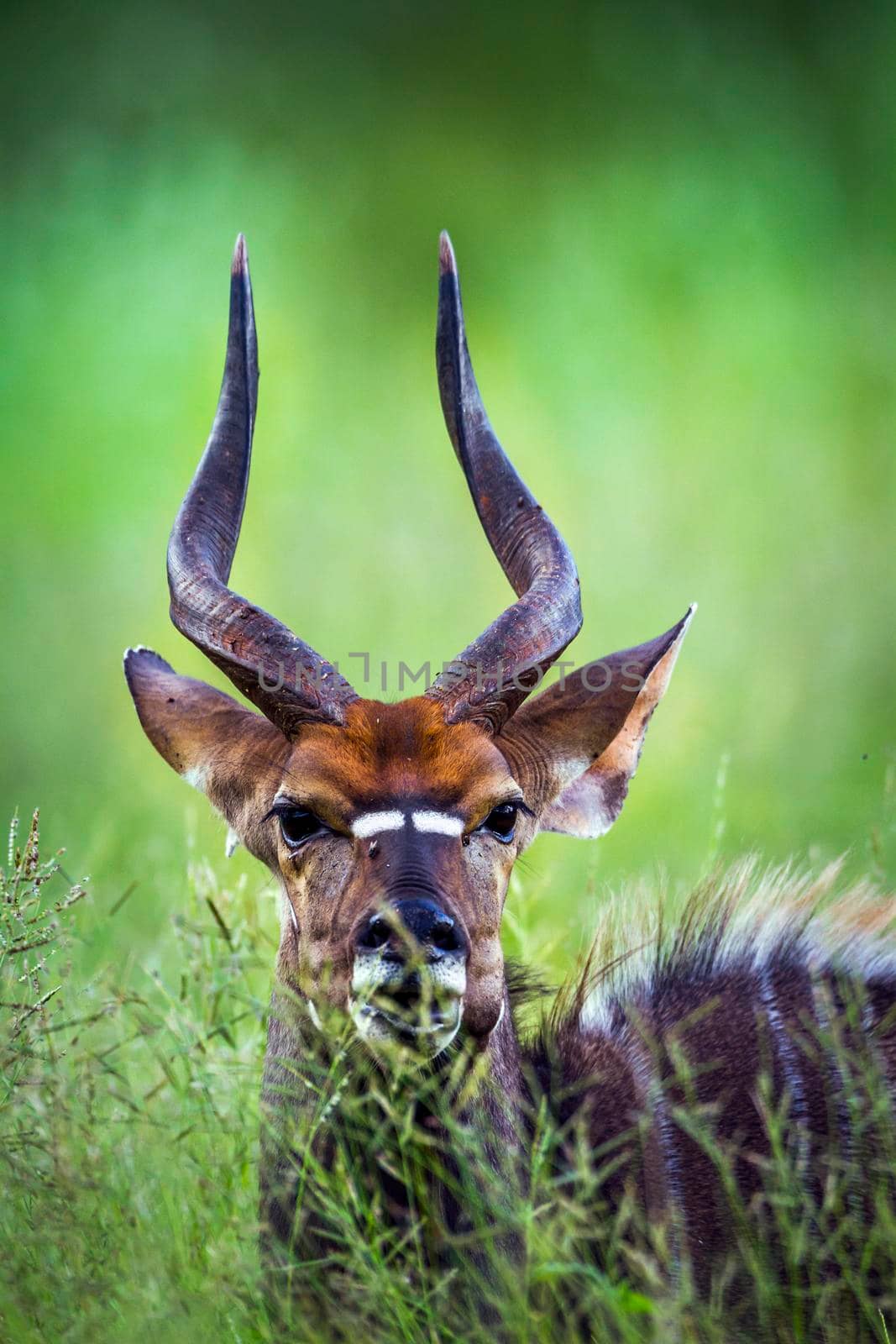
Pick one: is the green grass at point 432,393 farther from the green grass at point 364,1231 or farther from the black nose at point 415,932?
the black nose at point 415,932

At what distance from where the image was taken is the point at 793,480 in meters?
12.8

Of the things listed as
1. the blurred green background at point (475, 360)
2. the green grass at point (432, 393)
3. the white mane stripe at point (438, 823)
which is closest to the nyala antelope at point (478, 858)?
the white mane stripe at point (438, 823)

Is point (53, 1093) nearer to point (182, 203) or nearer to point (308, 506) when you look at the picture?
point (308, 506)

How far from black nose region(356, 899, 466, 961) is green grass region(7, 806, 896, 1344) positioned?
0.23m

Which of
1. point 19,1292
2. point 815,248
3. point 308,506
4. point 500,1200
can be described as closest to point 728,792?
point 308,506

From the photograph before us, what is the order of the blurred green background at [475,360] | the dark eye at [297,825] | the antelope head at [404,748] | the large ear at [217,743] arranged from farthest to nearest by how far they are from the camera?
the blurred green background at [475,360] → the large ear at [217,743] → the dark eye at [297,825] → the antelope head at [404,748]

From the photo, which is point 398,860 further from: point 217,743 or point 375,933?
point 217,743

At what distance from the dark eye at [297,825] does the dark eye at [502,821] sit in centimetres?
39

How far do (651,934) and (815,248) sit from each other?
1175cm

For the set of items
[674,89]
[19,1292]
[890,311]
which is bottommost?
[19,1292]

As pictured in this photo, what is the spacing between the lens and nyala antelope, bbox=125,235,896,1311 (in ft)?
11.8

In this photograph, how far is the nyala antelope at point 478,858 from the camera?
141 inches

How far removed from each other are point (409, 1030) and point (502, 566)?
1487mm

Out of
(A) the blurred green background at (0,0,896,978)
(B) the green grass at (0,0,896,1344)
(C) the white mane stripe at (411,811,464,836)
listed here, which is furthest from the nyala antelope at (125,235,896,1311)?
(A) the blurred green background at (0,0,896,978)
